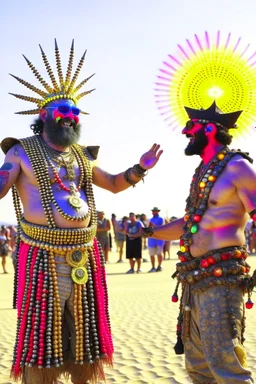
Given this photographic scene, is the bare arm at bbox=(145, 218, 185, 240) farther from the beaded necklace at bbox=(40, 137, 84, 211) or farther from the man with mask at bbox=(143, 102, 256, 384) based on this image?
the beaded necklace at bbox=(40, 137, 84, 211)

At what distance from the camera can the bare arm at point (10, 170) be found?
15.8ft

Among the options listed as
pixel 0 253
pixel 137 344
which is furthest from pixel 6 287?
pixel 137 344

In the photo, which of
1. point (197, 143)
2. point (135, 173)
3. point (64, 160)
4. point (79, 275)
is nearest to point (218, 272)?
point (197, 143)

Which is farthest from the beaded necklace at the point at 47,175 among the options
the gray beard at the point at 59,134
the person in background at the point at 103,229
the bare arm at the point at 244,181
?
the person in background at the point at 103,229

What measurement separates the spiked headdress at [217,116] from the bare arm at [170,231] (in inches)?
30.8

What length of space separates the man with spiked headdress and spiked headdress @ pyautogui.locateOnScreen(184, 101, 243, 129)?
889 mm

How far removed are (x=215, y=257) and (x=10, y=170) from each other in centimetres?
187

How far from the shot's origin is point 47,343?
4637mm

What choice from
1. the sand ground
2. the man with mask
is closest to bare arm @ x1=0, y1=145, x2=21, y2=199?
the man with mask

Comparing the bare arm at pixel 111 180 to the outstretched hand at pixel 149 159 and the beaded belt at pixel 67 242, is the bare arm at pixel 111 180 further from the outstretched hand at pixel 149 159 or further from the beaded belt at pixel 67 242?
the beaded belt at pixel 67 242

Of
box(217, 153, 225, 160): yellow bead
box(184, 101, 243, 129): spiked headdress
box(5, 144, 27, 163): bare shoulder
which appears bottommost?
box(217, 153, 225, 160): yellow bead

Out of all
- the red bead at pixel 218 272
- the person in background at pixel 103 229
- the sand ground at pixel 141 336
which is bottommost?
the sand ground at pixel 141 336

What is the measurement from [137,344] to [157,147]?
9.64 feet

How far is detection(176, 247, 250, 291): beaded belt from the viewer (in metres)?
3.93
